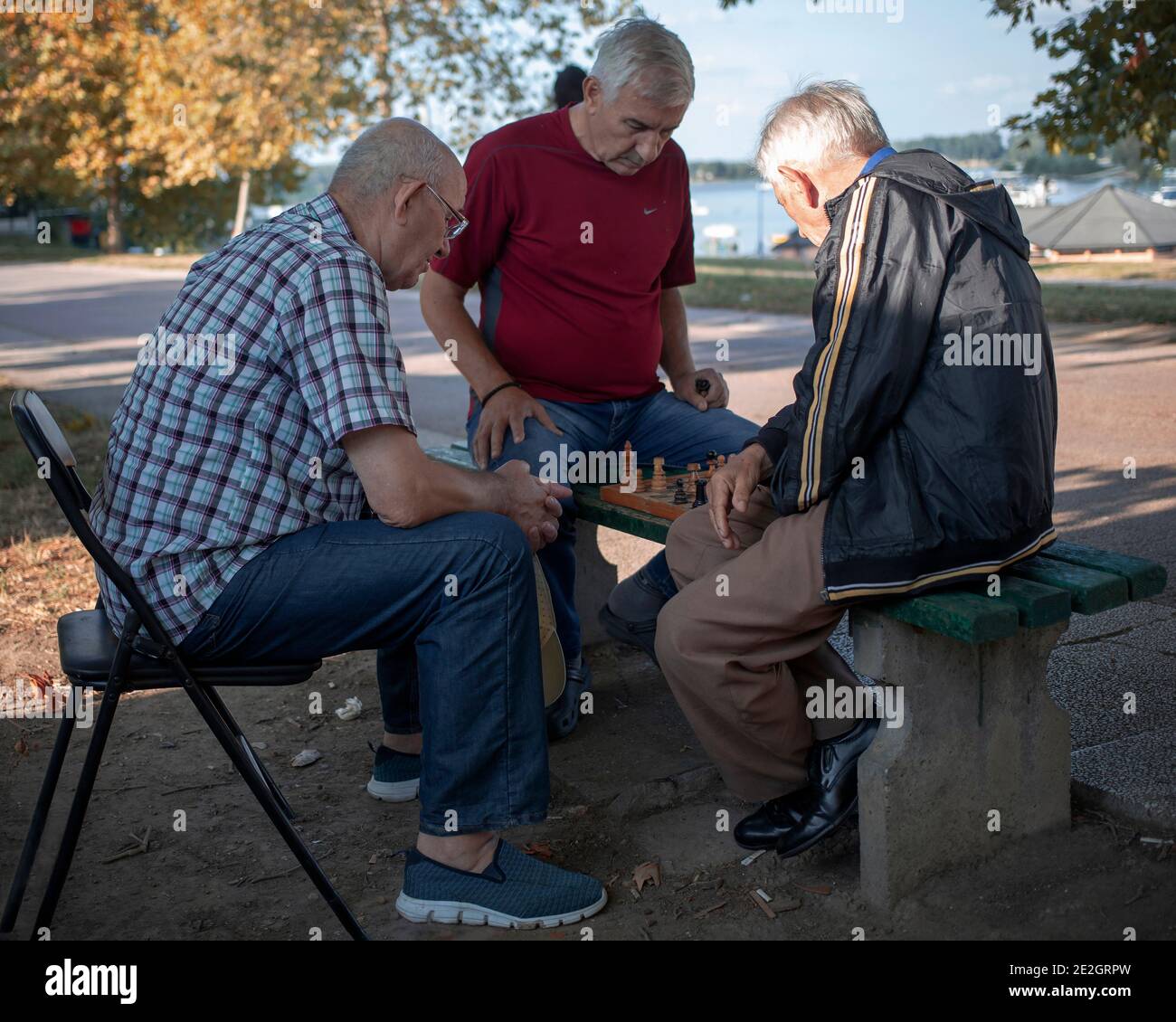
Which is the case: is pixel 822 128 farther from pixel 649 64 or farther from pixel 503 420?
pixel 503 420

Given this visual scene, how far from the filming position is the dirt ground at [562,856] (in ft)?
9.27

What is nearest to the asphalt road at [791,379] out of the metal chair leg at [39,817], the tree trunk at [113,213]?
the metal chair leg at [39,817]

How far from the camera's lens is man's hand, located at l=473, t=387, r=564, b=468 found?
3.90m

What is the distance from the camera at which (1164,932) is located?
2635 millimetres

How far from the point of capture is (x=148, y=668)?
111 inches

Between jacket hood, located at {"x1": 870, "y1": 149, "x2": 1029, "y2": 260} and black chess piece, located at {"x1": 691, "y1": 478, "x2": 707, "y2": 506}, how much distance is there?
1078mm

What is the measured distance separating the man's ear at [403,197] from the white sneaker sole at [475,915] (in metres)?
1.58

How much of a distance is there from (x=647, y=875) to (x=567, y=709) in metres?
1.00

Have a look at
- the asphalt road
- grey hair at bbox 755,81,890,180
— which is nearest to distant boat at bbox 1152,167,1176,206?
the asphalt road
